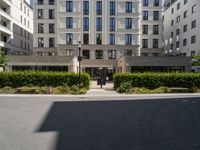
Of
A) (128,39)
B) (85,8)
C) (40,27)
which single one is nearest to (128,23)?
(128,39)

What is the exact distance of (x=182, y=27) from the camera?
1962 inches

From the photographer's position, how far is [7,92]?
21.8m

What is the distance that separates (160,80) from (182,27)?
29295mm

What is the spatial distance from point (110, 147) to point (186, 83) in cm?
2000

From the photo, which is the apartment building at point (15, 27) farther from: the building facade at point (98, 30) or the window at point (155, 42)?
the window at point (155, 42)

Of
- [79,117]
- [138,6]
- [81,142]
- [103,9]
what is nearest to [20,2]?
[103,9]

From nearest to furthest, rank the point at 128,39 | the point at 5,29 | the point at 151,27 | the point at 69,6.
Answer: the point at 5,29, the point at 69,6, the point at 128,39, the point at 151,27

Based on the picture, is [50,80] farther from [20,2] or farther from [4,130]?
[20,2]

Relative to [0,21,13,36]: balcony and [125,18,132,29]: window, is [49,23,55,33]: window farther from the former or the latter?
[125,18,132,29]: window

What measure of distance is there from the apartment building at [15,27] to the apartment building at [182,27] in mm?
31804

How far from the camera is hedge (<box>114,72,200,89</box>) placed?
2466cm

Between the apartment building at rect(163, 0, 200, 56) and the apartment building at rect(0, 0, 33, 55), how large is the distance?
1252 inches

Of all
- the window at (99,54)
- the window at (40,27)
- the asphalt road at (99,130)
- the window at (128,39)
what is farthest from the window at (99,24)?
the asphalt road at (99,130)

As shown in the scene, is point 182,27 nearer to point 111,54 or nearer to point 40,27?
point 111,54
